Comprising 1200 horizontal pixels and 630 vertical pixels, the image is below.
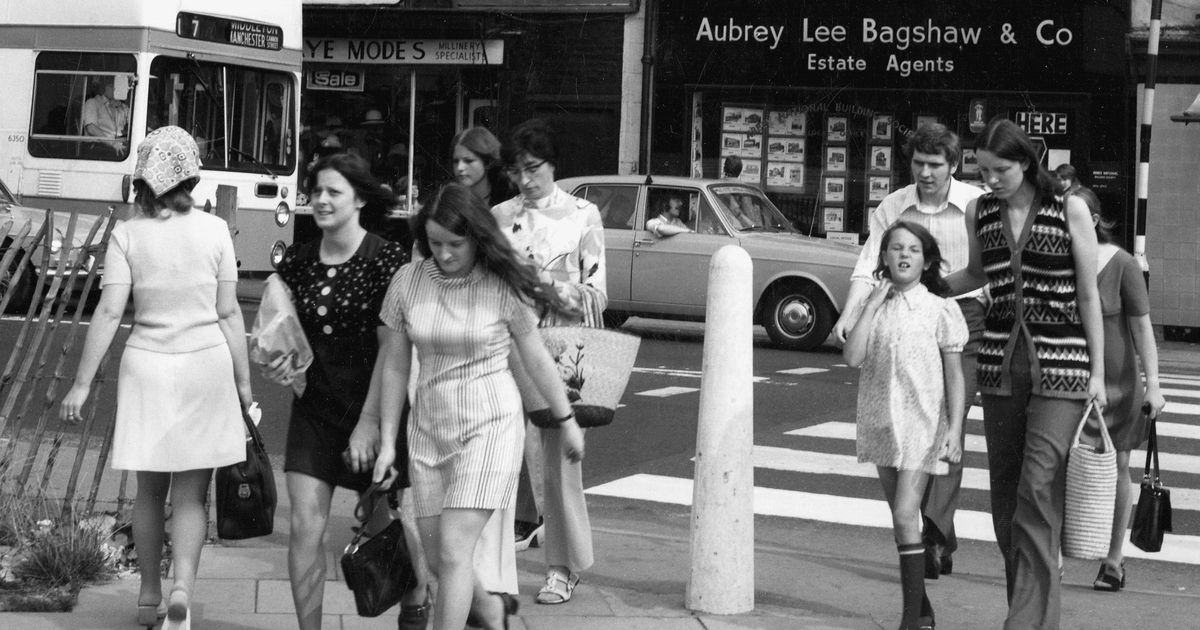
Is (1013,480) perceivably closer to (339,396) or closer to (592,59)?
(339,396)

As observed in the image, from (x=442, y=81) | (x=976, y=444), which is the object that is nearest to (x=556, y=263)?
(x=976, y=444)

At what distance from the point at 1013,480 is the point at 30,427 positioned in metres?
6.25

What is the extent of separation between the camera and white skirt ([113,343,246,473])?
500 cm

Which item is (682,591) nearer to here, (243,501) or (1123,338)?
(243,501)

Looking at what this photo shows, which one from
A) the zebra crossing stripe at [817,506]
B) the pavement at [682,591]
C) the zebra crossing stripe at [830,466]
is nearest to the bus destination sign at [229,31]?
the zebra crossing stripe at [830,466]

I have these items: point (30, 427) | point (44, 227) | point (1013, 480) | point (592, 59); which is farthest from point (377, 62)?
point (1013, 480)

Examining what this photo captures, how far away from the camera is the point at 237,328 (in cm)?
523

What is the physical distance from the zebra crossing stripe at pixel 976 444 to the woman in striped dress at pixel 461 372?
5.63 metres

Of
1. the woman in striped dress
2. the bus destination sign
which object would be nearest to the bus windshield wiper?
the bus destination sign

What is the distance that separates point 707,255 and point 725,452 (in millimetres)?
9860

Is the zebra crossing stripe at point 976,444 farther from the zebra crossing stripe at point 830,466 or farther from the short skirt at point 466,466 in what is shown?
the short skirt at point 466,466

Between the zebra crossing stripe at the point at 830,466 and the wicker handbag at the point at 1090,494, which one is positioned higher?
the wicker handbag at the point at 1090,494

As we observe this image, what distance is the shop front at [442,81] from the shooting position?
2170 centimetres

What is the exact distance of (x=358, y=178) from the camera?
16.2 ft
